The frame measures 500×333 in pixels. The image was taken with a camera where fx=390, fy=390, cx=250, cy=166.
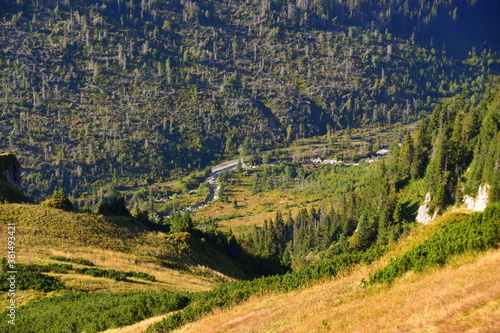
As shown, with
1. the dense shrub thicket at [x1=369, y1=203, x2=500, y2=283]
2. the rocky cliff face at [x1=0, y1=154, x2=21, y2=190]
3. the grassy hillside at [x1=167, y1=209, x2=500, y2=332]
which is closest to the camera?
the grassy hillside at [x1=167, y1=209, x2=500, y2=332]

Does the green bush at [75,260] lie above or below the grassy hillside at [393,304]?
below

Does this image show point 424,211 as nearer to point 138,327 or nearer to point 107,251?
point 107,251

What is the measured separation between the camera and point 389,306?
55.5ft

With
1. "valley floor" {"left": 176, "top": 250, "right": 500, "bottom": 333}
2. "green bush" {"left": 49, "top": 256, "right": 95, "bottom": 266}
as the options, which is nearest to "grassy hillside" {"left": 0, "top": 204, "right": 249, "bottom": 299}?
"green bush" {"left": 49, "top": 256, "right": 95, "bottom": 266}

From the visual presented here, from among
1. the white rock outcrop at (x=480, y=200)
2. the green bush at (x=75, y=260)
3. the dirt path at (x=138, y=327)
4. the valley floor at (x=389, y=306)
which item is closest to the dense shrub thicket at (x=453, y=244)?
the valley floor at (x=389, y=306)

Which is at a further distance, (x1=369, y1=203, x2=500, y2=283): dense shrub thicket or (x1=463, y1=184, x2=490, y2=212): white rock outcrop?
(x1=463, y1=184, x2=490, y2=212): white rock outcrop

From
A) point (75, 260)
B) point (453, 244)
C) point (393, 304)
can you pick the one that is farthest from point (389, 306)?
point (75, 260)

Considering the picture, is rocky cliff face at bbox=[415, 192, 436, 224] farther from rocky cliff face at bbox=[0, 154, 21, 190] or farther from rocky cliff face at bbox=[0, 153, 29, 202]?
rocky cliff face at bbox=[0, 154, 21, 190]

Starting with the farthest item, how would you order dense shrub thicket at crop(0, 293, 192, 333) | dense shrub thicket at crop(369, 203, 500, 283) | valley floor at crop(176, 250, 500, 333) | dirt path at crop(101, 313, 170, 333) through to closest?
1. dense shrub thicket at crop(0, 293, 192, 333)
2. dirt path at crop(101, 313, 170, 333)
3. dense shrub thicket at crop(369, 203, 500, 283)
4. valley floor at crop(176, 250, 500, 333)

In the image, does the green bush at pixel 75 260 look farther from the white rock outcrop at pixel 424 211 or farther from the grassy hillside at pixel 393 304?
the white rock outcrop at pixel 424 211

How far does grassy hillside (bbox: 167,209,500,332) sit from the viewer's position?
42.7ft

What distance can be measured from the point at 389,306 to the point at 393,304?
0.22 metres

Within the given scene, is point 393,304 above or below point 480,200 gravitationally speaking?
above

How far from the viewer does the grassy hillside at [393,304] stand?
512 inches
